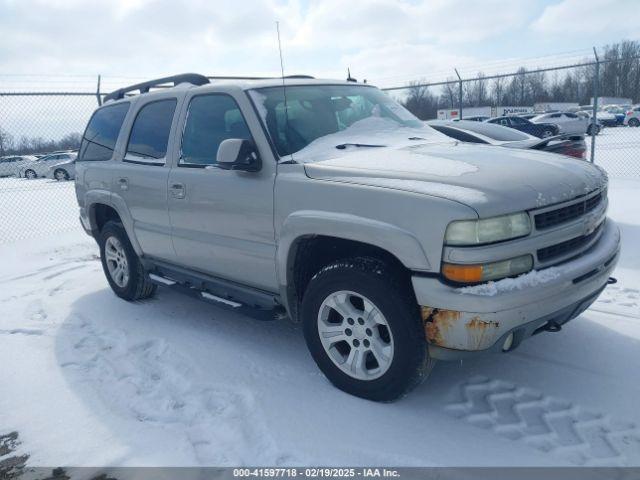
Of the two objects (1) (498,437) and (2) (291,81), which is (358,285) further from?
(2) (291,81)

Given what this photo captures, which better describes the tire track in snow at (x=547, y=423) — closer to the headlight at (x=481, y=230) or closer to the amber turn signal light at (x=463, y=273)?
the amber turn signal light at (x=463, y=273)

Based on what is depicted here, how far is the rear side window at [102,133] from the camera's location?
200 inches

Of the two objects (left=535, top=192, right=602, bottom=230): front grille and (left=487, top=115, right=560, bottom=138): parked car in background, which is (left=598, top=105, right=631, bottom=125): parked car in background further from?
(left=535, top=192, right=602, bottom=230): front grille

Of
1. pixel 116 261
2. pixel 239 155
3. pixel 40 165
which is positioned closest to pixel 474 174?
pixel 239 155

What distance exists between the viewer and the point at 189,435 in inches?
115

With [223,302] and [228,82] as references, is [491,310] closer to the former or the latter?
[223,302]

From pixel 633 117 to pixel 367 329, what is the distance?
39.1m

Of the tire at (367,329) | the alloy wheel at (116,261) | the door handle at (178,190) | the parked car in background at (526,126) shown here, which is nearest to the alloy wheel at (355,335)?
the tire at (367,329)

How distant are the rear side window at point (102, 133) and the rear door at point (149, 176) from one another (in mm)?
348

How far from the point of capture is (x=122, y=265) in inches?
208

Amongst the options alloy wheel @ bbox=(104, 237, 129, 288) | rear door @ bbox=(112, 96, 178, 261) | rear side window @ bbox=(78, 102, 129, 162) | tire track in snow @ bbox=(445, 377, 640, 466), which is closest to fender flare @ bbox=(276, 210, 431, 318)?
tire track in snow @ bbox=(445, 377, 640, 466)

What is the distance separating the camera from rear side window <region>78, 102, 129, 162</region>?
5074mm

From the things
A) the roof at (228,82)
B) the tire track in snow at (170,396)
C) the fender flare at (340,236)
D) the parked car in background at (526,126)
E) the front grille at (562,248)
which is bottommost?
the tire track in snow at (170,396)

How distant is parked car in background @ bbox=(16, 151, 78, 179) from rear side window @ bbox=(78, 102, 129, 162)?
22.7 meters
